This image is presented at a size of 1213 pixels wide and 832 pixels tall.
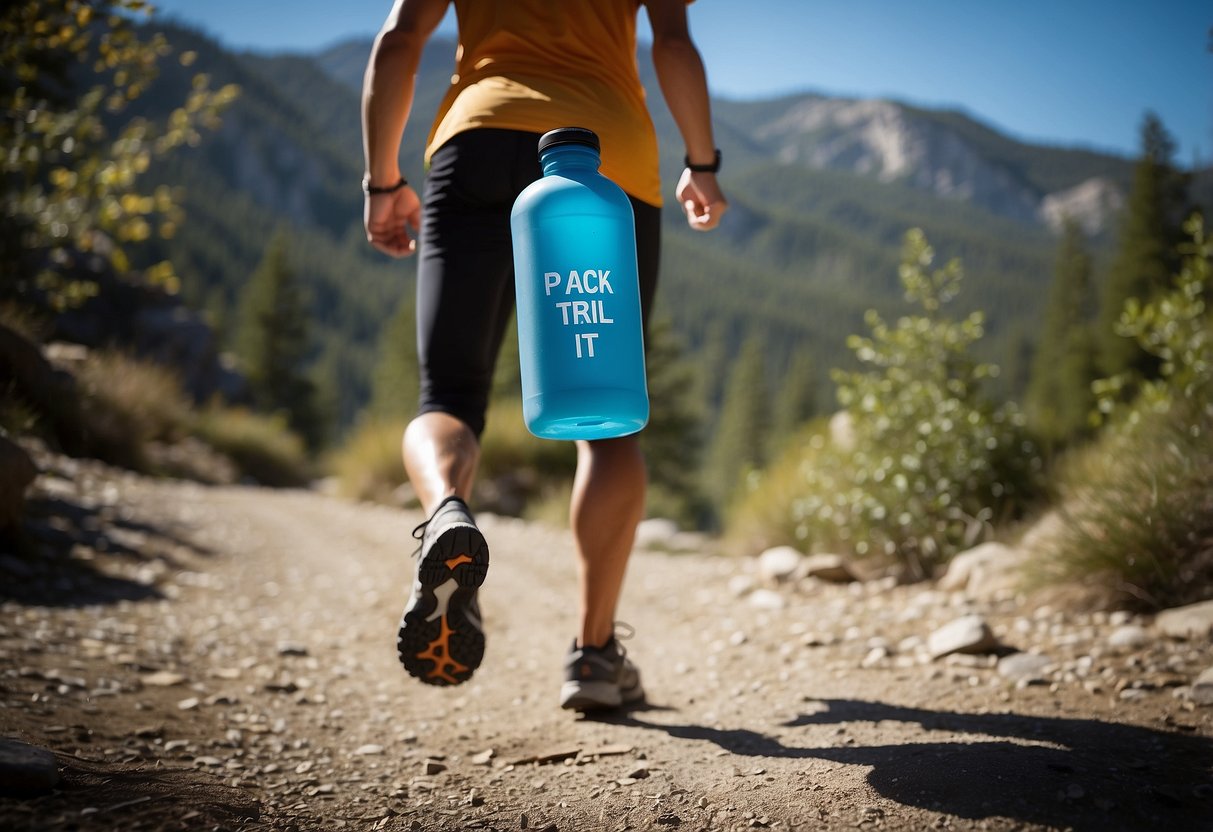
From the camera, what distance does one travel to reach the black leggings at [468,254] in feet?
5.14

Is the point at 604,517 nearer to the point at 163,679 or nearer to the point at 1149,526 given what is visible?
the point at 163,679

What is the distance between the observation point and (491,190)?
5.20ft

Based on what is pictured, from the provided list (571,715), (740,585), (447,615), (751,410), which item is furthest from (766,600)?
(751,410)

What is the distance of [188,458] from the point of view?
983 centimetres

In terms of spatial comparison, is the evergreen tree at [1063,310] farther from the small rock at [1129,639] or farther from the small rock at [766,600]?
the small rock at [1129,639]

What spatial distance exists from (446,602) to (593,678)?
0.58 metres

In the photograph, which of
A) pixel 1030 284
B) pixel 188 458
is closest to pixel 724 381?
pixel 1030 284

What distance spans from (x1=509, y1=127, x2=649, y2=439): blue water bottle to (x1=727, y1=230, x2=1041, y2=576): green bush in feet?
8.55

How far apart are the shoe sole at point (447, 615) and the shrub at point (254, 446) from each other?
11654 mm

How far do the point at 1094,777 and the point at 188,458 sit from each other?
34.8 ft

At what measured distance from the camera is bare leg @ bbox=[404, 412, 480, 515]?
152cm

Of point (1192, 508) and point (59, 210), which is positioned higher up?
point (59, 210)

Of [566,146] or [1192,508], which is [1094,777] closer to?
[566,146]

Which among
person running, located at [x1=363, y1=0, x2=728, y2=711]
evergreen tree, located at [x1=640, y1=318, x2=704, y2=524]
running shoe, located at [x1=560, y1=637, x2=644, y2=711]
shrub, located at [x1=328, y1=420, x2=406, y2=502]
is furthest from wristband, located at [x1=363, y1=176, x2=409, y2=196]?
evergreen tree, located at [x1=640, y1=318, x2=704, y2=524]
